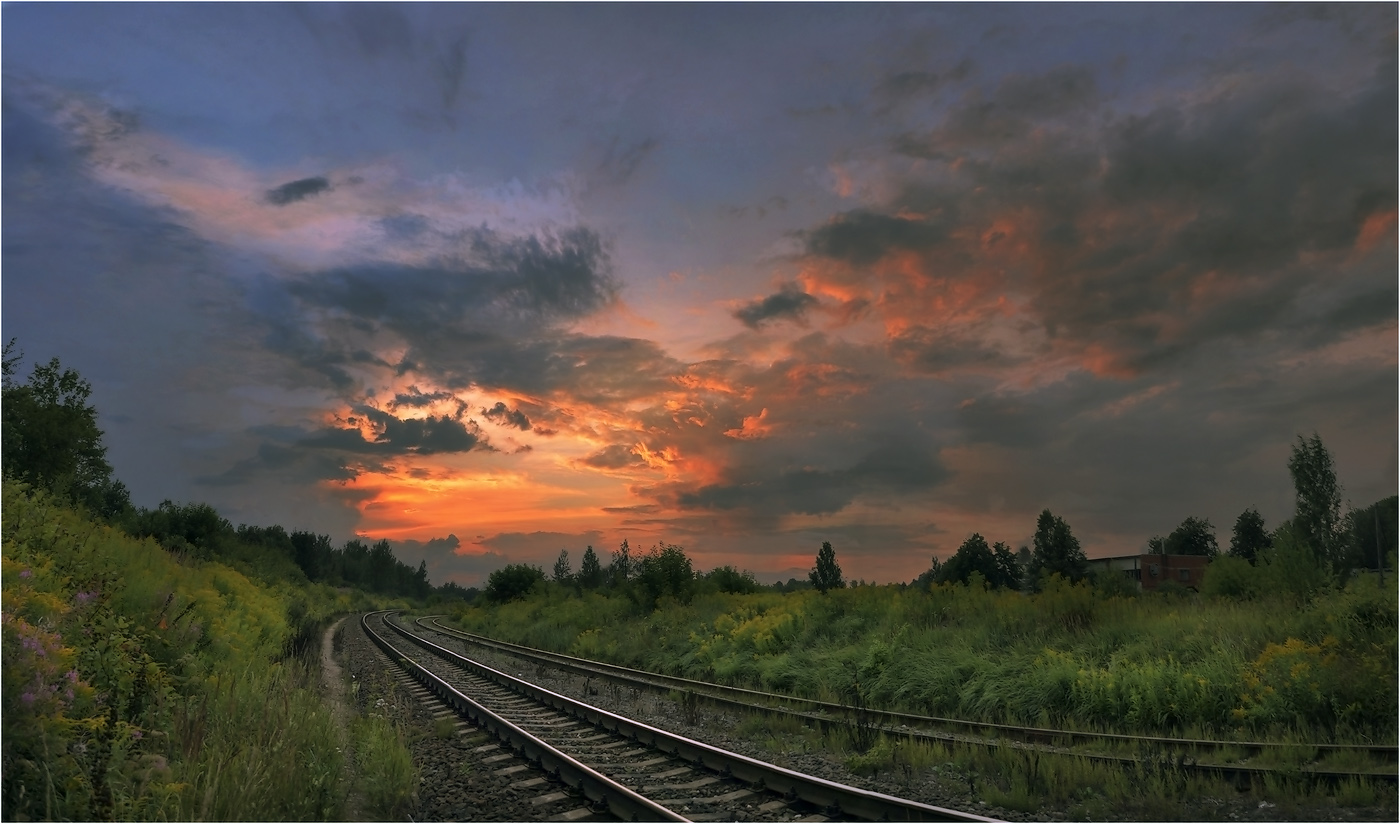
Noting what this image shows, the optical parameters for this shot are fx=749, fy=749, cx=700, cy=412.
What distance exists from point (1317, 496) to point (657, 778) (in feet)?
153

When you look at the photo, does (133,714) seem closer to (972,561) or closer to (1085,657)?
(1085,657)

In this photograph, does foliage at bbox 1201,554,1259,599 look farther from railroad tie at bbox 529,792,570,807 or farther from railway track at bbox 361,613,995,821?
railroad tie at bbox 529,792,570,807

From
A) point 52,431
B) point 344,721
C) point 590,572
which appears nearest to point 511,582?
point 590,572

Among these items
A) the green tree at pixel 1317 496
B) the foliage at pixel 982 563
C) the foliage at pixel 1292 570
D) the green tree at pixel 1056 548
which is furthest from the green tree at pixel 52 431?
the green tree at pixel 1056 548

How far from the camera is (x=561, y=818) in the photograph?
25.4 ft

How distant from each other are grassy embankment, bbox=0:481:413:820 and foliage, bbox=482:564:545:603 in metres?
46.7

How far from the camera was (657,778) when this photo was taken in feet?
30.2

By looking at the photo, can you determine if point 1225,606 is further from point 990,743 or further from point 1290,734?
point 990,743

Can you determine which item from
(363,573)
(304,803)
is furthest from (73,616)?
(363,573)

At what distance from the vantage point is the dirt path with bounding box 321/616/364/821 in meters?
7.90

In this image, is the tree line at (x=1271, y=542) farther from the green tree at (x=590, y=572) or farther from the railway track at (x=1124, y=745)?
the green tree at (x=590, y=572)

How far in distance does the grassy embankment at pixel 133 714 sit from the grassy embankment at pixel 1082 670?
6.60m

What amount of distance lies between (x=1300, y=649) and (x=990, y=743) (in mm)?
5346

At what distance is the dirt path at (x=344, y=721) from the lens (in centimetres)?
790
